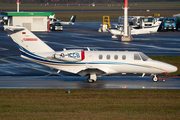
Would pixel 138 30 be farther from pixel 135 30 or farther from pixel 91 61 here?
pixel 91 61

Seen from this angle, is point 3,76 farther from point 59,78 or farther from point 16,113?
point 16,113

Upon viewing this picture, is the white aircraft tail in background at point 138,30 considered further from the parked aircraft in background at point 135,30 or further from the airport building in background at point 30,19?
the airport building in background at point 30,19

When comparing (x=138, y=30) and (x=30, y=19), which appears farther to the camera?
(x=30, y=19)

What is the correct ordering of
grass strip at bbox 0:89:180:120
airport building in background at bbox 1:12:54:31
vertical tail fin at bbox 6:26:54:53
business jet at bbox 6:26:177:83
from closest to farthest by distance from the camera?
grass strip at bbox 0:89:180:120 < business jet at bbox 6:26:177:83 < vertical tail fin at bbox 6:26:54:53 < airport building in background at bbox 1:12:54:31

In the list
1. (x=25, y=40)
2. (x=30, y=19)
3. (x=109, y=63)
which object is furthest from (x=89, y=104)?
(x=30, y=19)

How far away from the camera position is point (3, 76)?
3034 centimetres

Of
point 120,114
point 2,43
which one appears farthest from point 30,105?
point 2,43

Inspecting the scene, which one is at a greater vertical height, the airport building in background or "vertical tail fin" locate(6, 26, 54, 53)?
the airport building in background

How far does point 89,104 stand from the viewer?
66.3 feet

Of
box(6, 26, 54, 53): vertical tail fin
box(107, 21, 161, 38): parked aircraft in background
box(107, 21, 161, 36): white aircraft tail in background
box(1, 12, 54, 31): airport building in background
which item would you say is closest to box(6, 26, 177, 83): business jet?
box(6, 26, 54, 53): vertical tail fin

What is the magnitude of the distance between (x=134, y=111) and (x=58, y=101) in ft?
16.9

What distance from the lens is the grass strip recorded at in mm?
17734

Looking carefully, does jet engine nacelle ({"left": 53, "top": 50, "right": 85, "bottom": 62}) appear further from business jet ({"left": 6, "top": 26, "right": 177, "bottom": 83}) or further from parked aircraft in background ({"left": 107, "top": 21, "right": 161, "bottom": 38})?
parked aircraft in background ({"left": 107, "top": 21, "right": 161, "bottom": 38})

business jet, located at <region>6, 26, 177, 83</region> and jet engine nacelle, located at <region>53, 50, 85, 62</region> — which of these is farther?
business jet, located at <region>6, 26, 177, 83</region>
